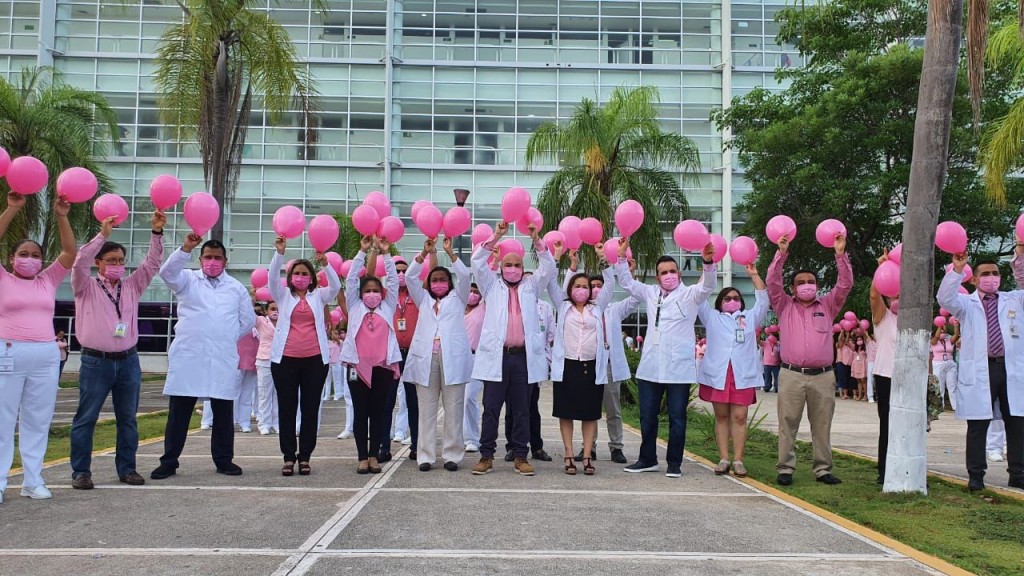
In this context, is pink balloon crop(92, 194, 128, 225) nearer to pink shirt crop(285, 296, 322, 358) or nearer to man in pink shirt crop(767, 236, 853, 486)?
pink shirt crop(285, 296, 322, 358)

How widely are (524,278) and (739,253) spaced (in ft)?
6.99

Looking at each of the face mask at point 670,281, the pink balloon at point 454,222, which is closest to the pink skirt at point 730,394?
the face mask at point 670,281

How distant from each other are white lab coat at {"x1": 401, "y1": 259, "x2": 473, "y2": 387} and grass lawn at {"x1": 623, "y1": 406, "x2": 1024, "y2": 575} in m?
3.07

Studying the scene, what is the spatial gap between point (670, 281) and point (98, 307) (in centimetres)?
508

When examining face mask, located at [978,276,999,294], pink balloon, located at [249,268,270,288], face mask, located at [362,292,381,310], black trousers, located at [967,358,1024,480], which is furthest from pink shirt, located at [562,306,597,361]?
pink balloon, located at [249,268,270,288]

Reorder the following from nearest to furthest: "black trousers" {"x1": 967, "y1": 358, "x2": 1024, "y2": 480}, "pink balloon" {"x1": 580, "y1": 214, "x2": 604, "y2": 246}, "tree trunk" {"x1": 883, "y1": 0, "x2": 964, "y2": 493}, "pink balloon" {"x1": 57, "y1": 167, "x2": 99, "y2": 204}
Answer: "pink balloon" {"x1": 57, "y1": 167, "x2": 99, "y2": 204}, "tree trunk" {"x1": 883, "y1": 0, "x2": 964, "y2": 493}, "black trousers" {"x1": 967, "y1": 358, "x2": 1024, "y2": 480}, "pink balloon" {"x1": 580, "y1": 214, "x2": 604, "y2": 246}

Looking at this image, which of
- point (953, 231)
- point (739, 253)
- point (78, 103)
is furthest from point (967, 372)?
point (78, 103)

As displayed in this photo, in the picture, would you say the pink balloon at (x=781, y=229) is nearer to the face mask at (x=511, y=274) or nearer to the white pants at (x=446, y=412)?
the face mask at (x=511, y=274)

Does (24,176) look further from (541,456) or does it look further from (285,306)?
(541,456)

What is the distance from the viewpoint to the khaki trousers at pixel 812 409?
8.26 m

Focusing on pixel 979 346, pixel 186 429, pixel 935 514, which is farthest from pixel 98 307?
pixel 979 346

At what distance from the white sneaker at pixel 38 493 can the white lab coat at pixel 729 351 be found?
5667mm

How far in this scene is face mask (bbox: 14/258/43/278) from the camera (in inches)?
271

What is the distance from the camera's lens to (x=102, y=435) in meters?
12.1
